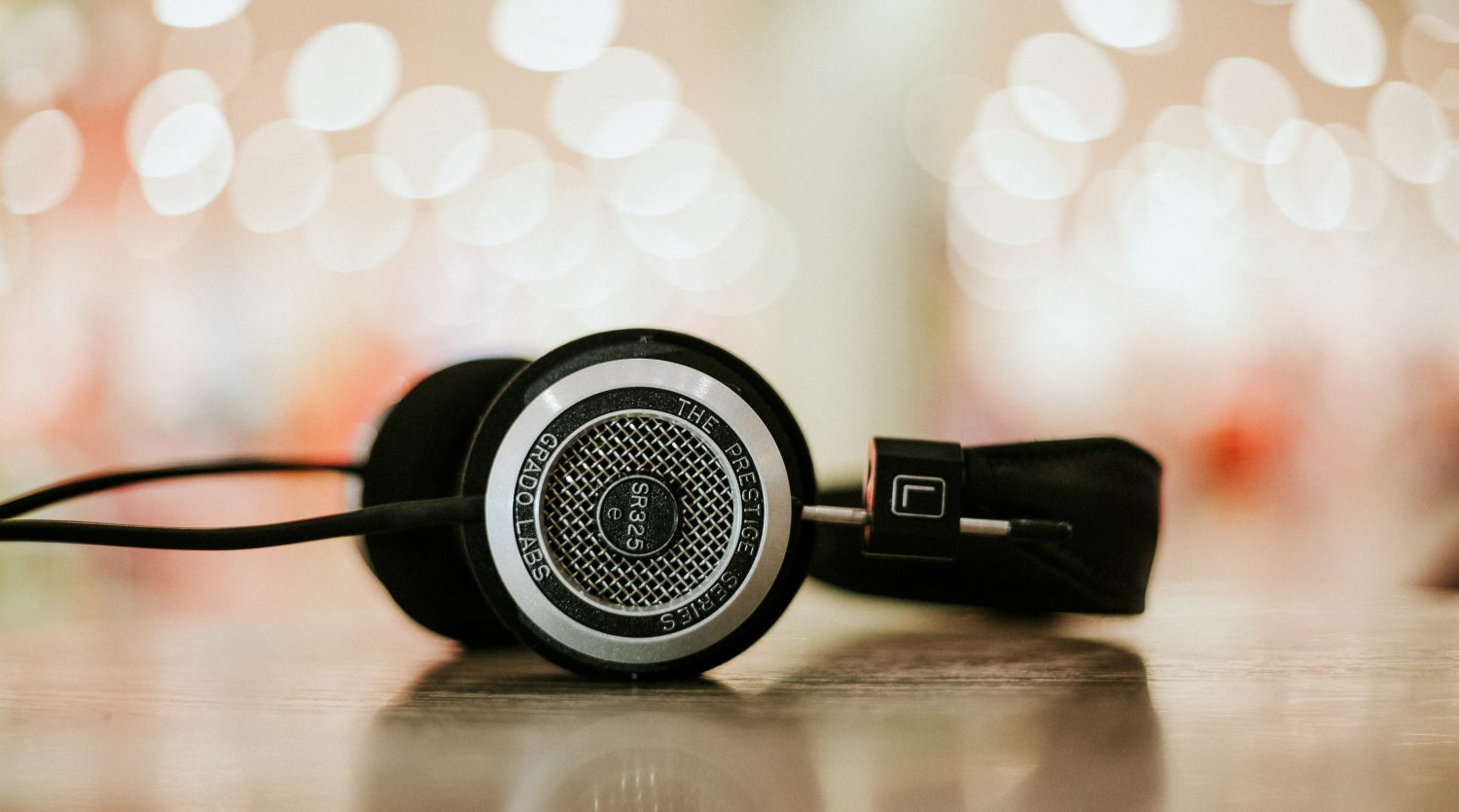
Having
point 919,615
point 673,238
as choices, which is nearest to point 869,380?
point 673,238

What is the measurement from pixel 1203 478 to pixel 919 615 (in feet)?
7.30

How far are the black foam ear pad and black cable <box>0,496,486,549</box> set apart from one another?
0.09m

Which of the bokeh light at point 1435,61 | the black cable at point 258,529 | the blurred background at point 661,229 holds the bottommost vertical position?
the black cable at point 258,529

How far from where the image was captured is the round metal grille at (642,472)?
1.36 ft

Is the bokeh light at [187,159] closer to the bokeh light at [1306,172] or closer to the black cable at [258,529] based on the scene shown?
the black cable at [258,529]

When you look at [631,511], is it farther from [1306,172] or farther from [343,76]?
[1306,172]

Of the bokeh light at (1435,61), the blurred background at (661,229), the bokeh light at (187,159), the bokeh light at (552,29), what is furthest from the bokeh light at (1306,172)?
the bokeh light at (187,159)

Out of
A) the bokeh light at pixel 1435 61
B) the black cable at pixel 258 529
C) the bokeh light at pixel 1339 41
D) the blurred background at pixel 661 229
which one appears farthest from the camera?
the bokeh light at pixel 1435 61

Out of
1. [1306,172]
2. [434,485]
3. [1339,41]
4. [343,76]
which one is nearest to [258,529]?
[434,485]

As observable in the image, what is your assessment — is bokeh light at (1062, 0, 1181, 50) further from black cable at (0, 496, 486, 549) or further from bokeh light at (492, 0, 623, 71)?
black cable at (0, 496, 486, 549)

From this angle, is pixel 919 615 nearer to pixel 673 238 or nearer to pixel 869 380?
pixel 869 380

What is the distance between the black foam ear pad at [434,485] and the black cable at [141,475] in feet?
0.22

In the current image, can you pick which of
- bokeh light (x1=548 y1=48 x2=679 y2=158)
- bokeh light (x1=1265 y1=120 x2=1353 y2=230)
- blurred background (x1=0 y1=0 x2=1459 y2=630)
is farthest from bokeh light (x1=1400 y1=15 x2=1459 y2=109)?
bokeh light (x1=548 y1=48 x2=679 y2=158)

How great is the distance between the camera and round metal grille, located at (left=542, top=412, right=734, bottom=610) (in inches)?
16.3
